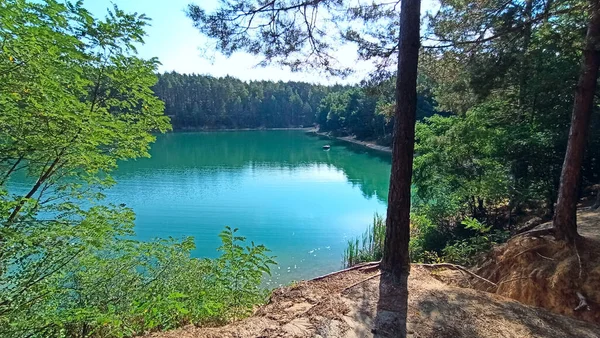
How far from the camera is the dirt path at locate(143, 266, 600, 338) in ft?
9.78

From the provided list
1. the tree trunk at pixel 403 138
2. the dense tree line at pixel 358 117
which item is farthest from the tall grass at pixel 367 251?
the dense tree line at pixel 358 117

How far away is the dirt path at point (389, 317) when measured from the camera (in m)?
2.98

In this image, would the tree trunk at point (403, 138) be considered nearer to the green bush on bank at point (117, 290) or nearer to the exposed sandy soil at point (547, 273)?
the exposed sandy soil at point (547, 273)

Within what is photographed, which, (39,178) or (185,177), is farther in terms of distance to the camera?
(185,177)

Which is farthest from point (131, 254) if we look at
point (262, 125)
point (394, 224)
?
point (262, 125)

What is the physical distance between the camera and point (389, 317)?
3.23m

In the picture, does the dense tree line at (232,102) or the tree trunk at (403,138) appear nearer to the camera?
the tree trunk at (403,138)

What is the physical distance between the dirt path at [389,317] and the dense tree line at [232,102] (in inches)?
2571

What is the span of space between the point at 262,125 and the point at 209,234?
67390 mm

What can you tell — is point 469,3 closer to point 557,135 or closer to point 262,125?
point 557,135

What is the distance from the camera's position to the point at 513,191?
7.68m

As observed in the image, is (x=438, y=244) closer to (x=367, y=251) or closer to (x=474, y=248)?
(x=367, y=251)

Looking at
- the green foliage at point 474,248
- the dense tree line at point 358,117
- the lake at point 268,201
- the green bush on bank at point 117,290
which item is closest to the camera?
the green bush on bank at point 117,290

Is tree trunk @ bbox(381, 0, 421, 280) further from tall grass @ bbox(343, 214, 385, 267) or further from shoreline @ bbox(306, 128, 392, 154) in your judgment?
shoreline @ bbox(306, 128, 392, 154)
